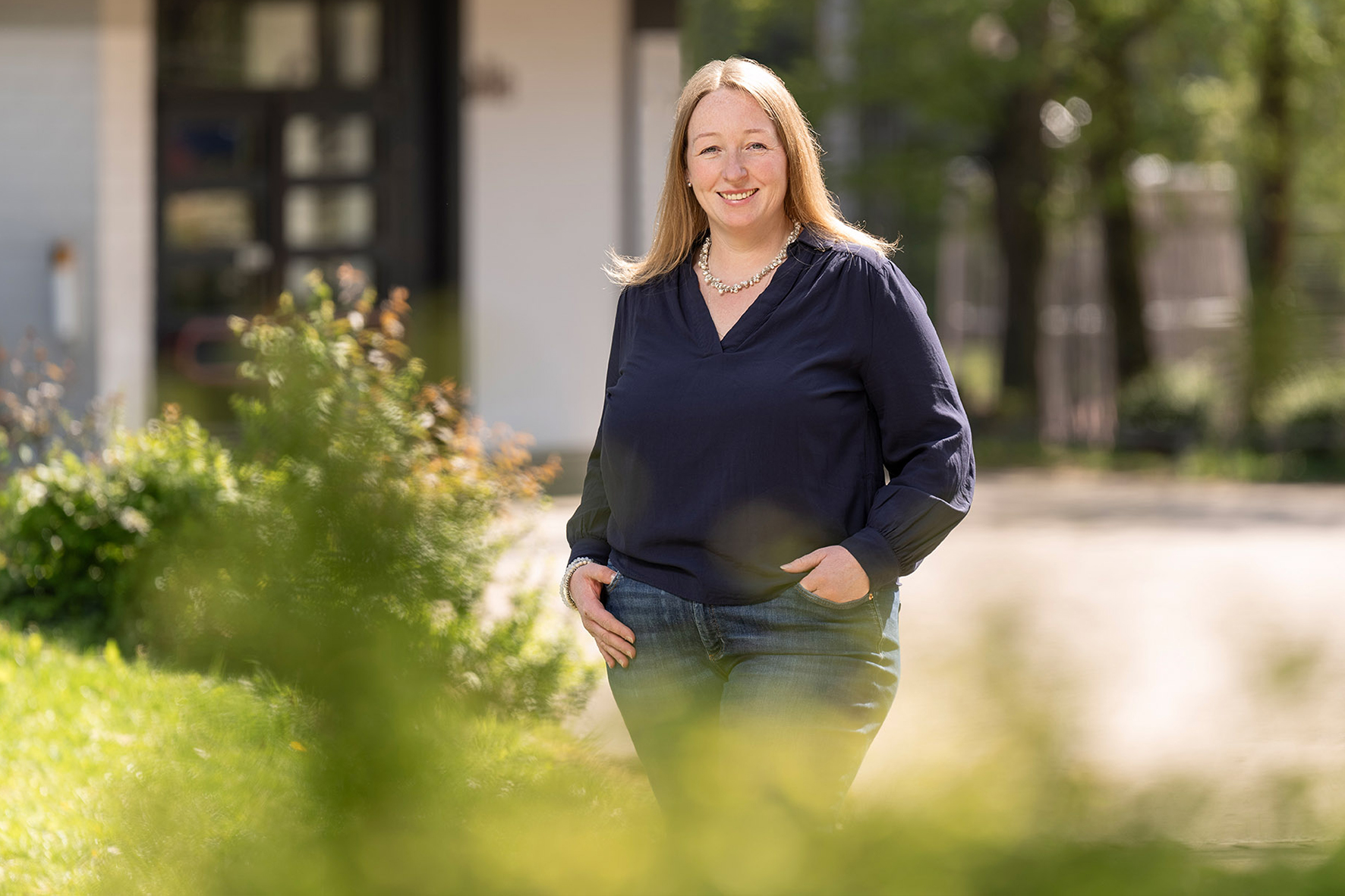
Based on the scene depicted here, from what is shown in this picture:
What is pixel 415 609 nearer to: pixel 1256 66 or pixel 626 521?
pixel 626 521

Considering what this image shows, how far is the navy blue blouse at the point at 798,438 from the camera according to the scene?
2312 mm

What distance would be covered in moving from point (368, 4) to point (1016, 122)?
866cm

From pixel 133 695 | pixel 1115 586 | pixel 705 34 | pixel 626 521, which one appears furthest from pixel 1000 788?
pixel 705 34

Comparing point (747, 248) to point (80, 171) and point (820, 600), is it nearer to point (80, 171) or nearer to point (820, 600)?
point (820, 600)

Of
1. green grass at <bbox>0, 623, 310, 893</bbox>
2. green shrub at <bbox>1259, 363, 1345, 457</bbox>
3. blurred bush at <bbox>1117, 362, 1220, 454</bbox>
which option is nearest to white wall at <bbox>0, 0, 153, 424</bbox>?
green grass at <bbox>0, 623, 310, 893</bbox>

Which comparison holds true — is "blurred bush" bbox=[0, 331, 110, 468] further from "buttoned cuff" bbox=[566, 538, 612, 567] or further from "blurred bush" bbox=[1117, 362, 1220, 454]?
"blurred bush" bbox=[1117, 362, 1220, 454]

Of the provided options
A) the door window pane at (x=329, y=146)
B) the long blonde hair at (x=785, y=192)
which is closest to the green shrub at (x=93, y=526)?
the long blonde hair at (x=785, y=192)

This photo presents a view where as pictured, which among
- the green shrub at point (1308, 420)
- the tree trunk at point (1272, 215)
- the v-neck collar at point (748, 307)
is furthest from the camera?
the tree trunk at point (1272, 215)

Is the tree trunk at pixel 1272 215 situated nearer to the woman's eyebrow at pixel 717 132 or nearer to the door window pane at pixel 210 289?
the door window pane at pixel 210 289

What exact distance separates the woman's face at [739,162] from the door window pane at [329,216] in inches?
290

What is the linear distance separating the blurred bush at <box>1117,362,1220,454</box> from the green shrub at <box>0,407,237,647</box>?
10.9 metres

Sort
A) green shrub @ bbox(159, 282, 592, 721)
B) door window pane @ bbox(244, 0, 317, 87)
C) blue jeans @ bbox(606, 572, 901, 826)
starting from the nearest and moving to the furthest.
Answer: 1. green shrub @ bbox(159, 282, 592, 721)
2. blue jeans @ bbox(606, 572, 901, 826)
3. door window pane @ bbox(244, 0, 317, 87)

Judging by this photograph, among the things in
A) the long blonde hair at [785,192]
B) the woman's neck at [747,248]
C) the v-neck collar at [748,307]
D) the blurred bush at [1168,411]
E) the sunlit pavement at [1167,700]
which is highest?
the long blonde hair at [785,192]

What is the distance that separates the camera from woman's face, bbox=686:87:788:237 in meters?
2.45
